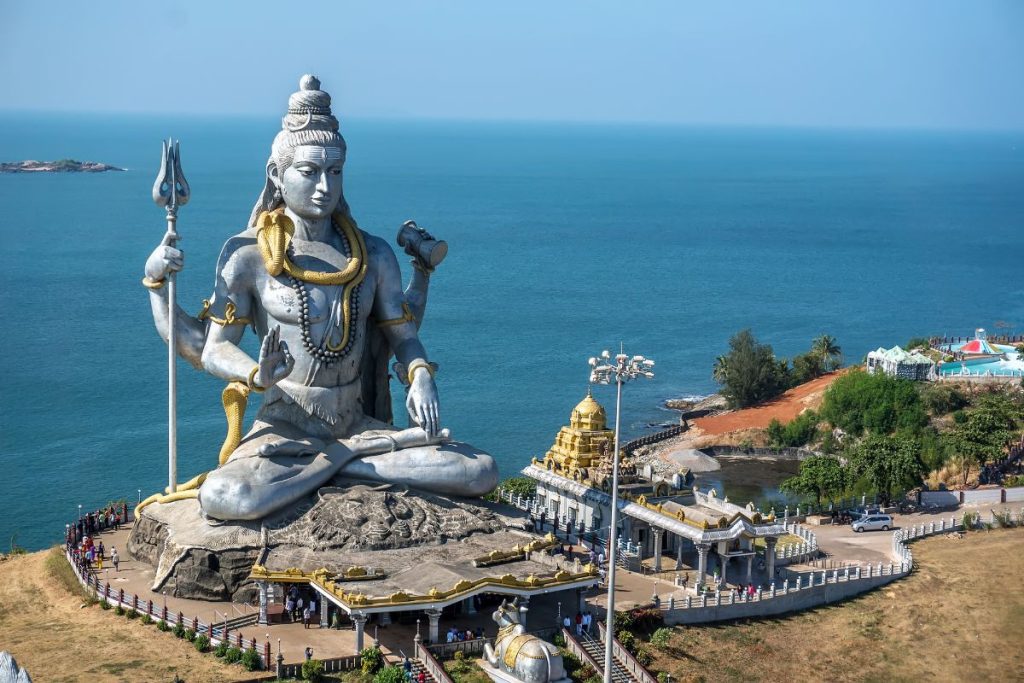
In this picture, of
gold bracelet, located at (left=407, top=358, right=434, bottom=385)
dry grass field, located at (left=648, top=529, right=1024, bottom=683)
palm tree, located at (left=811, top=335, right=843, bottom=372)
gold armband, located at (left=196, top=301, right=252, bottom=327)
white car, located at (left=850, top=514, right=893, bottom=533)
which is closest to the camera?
dry grass field, located at (left=648, top=529, right=1024, bottom=683)

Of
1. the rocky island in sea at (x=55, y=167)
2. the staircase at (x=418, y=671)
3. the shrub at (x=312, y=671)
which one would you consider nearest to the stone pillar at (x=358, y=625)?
the shrub at (x=312, y=671)

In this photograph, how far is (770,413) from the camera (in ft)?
213

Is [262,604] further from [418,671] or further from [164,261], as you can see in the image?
[164,261]

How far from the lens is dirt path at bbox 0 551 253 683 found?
101 feet

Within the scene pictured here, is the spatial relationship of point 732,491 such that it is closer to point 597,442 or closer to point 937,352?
point 597,442

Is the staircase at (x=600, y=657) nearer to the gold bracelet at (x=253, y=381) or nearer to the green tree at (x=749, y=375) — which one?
the gold bracelet at (x=253, y=381)

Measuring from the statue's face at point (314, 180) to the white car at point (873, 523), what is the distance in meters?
16.3

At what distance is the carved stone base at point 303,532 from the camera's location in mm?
33656

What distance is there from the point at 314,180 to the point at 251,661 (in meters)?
10.4

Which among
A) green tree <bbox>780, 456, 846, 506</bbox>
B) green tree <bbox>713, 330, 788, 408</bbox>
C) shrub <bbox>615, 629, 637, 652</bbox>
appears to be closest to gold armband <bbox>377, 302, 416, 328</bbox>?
shrub <bbox>615, 629, 637, 652</bbox>

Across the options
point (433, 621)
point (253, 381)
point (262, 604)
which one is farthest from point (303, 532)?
point (433, 621)

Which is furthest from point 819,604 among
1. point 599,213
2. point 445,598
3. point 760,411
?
point 599,213

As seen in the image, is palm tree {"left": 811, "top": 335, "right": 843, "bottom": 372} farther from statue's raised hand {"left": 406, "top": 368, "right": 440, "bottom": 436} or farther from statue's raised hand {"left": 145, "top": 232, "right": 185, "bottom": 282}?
statue's raised hand {"left": 145, "top": 232, "right": 185, "bottom": 282}

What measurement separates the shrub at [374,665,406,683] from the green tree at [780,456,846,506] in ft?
63.2
